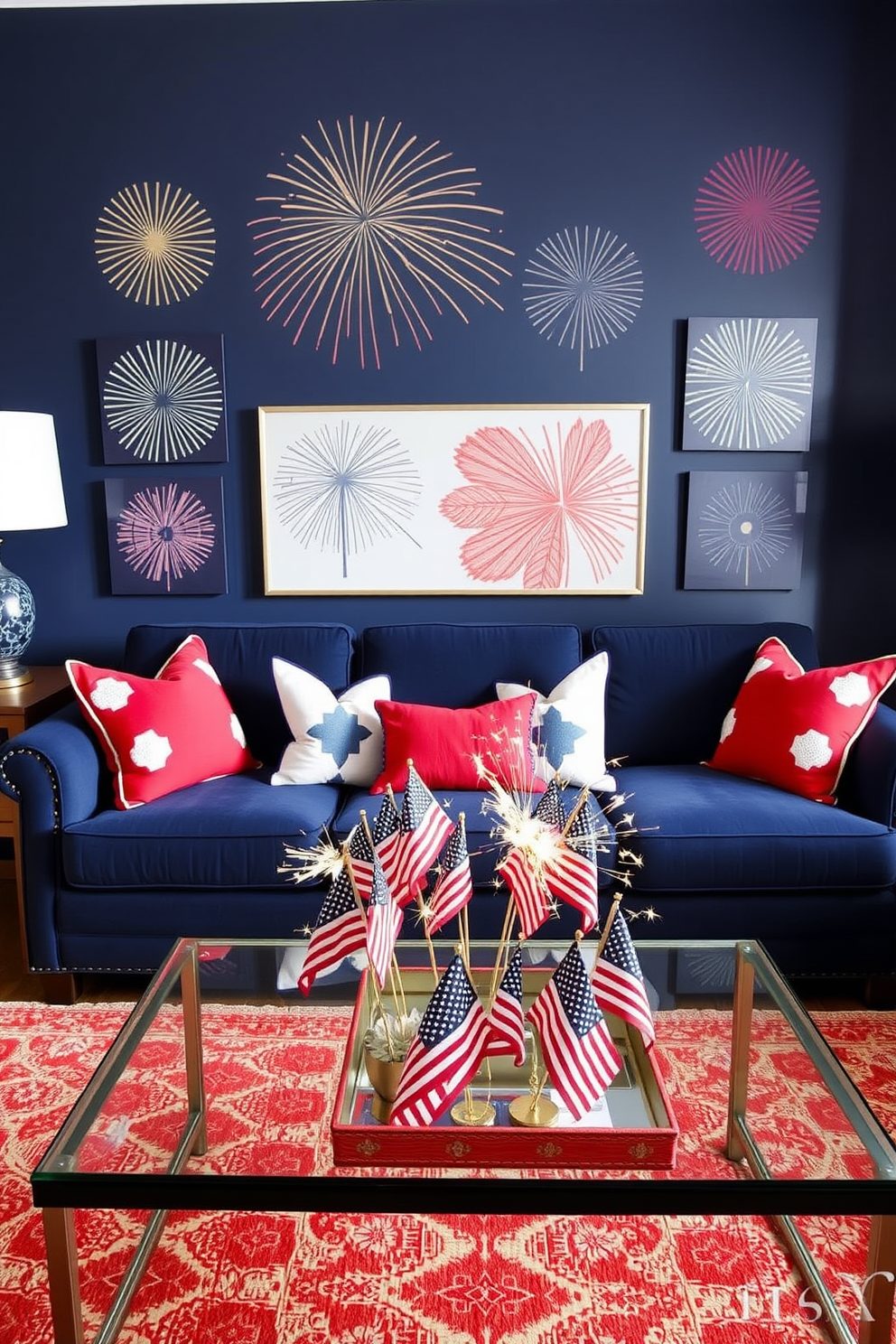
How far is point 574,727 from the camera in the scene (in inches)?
119

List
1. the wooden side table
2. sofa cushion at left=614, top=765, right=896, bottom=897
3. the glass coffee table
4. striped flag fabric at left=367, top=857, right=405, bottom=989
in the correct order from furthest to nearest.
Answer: the wooden side table < sofa cushion at left=614, top=765, right=896, bottom=897 < striped flag fabric at left=367, top=857, right=405, bottom=989 < the glass coffee table

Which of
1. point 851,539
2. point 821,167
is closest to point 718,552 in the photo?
point 851,539

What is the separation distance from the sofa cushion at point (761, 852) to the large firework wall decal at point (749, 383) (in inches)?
52.5

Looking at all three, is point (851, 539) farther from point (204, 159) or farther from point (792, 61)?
point (204, 159)

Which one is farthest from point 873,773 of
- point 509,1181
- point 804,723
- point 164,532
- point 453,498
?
point 164,532

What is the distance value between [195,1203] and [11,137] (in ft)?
10.5

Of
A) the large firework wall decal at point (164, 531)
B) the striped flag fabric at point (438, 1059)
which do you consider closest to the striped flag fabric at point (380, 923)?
the striped flag fabric at point (438, 1059)

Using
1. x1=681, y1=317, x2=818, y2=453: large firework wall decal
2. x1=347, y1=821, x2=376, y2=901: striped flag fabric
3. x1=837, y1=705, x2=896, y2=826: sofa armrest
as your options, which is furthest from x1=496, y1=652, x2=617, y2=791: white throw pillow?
x1=347, y1=821, x2=376, y2=901: striped flag fabric

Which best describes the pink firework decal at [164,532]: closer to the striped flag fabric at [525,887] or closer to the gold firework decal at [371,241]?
the gold firework decal at [371,241]

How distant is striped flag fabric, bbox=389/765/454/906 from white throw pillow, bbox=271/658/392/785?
3.89 ft

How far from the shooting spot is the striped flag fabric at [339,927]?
1.74 metres

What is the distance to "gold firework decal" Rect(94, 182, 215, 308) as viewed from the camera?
333 cm

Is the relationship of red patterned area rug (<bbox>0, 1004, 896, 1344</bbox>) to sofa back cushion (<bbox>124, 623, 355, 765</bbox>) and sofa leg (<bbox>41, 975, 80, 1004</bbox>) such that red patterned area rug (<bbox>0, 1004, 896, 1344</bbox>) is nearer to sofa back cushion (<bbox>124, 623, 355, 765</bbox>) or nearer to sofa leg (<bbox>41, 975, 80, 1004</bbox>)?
sofa leg (<bbox>41, 975, 80, 1004</bbox>)

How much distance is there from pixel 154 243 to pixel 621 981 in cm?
279
